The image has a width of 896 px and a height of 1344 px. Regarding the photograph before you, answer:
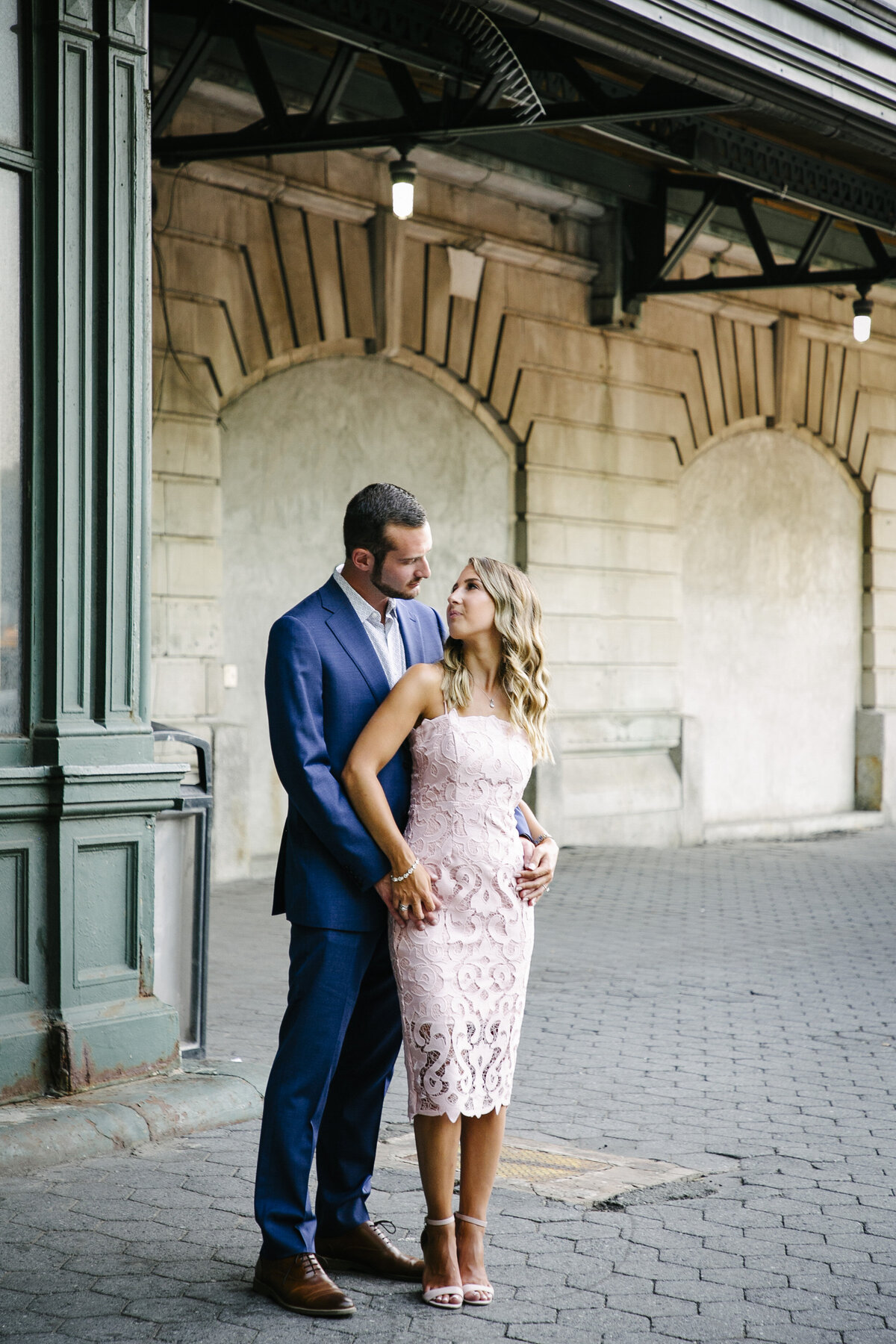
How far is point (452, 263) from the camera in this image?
42.9ft

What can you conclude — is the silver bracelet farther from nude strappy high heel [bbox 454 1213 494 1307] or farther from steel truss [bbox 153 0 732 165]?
steel truss [bbox 153 0 732 165]

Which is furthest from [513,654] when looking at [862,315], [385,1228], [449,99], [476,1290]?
[862,315]

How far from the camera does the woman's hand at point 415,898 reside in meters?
3.65

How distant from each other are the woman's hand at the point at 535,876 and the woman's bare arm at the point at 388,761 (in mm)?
227

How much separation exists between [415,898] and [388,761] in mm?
349

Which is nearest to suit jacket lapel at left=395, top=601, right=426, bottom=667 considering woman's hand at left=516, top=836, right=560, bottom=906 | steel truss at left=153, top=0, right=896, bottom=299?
woman's hand at left=516, top=836, right=560, bottom=906

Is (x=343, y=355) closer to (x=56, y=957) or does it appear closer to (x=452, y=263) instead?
(x=452, y=263)

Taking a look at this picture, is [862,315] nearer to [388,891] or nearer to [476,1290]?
[388,891]

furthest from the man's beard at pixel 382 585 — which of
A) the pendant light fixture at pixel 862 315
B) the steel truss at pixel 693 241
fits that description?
the pendant light fixture at pixel 862 315

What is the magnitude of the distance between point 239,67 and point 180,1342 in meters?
9.53

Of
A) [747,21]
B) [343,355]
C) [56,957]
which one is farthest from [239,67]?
[56,957]

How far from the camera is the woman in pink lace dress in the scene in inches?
144

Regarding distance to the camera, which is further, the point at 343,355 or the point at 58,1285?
the point at 343,355

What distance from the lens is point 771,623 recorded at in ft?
53.9
